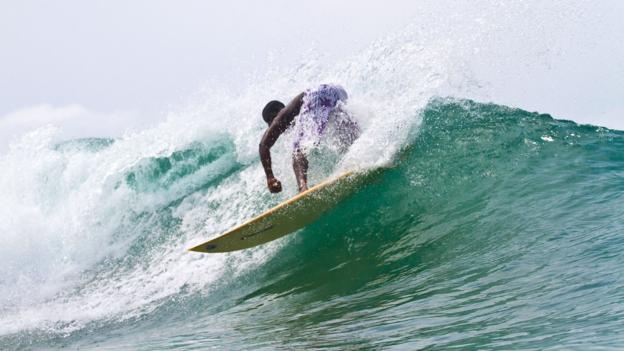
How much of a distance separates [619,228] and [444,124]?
12.8 ft

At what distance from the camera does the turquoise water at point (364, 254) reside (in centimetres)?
350

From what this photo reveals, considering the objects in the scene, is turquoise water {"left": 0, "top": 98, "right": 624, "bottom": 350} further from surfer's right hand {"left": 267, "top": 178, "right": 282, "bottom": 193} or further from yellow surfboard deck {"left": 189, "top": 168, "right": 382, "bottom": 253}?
surfer's right hand {"left": 267, "top": 178, "right": 282, "bottom": 193}

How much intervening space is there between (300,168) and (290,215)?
53 cm

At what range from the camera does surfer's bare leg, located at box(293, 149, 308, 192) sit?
6177 mm

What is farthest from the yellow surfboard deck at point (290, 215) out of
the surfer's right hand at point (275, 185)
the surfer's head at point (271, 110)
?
the surfer's head at point (271, 110)

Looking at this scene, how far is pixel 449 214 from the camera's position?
623 cm

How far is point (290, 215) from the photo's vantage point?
608 cm

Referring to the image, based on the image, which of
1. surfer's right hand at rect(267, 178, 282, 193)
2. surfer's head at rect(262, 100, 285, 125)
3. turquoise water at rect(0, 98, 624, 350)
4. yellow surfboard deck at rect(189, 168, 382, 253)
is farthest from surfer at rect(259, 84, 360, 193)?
turquoise water at rect(0, 98, 624, 350)

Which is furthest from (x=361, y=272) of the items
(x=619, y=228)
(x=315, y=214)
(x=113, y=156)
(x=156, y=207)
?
(x=113, y=156)

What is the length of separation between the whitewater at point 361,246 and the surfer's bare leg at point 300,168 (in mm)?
470

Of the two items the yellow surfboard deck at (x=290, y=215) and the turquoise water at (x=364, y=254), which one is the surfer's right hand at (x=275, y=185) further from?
the turquoise water at (x=364, y=254)

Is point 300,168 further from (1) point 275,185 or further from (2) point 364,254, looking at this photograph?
(2) point 364,254

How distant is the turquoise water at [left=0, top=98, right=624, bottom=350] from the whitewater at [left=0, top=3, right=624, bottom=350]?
0.02 m

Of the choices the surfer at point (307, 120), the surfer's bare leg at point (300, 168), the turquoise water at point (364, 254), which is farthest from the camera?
the surfer at point (307, 120)
